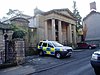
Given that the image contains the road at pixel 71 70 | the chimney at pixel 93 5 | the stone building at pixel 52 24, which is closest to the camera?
the road at pixel 71 70

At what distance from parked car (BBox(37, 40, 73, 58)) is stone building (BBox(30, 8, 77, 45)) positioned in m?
8.25

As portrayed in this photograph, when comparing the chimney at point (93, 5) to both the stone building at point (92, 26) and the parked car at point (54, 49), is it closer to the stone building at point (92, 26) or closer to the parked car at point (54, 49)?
the stone building at point (92, 26)

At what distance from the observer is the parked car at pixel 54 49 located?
18.0 m

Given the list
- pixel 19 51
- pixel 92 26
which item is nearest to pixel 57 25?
pixel 92 26

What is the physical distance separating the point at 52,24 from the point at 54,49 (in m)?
10.8

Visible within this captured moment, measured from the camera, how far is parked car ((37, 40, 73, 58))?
17969mm

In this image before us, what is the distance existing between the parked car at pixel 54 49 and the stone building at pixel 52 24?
8249mm

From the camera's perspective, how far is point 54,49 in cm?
1853

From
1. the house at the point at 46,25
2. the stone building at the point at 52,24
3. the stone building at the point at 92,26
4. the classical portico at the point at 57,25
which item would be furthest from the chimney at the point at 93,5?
the house at the point at 46,25

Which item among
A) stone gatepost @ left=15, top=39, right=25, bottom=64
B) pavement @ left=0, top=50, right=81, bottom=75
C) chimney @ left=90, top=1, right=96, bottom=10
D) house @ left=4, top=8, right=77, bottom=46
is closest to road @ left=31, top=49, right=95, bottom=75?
pavement @ left=0, top=50, right=81, bottom=75

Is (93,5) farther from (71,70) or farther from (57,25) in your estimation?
(71,70)

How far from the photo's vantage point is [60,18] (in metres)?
31.0

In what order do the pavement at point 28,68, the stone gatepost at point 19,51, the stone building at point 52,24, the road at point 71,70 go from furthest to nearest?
the stone building at point 52,24 < the stone gatepost at point 19,51 < the pavement at point 28,68 < the road at point 71,70

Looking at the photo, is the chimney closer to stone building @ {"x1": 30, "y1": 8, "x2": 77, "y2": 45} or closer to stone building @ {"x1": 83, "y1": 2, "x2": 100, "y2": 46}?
stone building @ {"x1": 83, "y1": 2, "x2": 100, "y2": 46}
